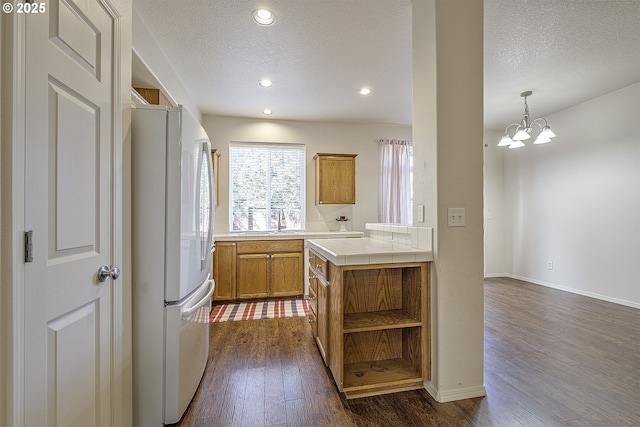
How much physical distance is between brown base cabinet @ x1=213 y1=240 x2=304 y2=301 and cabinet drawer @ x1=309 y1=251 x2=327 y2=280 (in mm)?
1418

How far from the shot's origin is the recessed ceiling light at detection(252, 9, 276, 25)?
2.04m

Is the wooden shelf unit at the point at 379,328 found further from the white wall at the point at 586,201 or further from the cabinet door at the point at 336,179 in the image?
the white wall at the point at 586,201

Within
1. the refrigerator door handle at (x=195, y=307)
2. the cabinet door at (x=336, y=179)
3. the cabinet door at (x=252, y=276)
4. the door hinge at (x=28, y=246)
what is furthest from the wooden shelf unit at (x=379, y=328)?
the cabinet door at (x=336, y=179)

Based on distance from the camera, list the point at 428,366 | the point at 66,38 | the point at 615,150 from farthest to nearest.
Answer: the point at 615,150 < the point at 428,366 < the point at 66,38

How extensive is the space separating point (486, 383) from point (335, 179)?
3128 mm

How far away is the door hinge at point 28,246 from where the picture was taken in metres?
0.84

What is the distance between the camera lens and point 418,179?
193 centimetres

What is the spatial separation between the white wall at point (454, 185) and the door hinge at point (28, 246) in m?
1.89

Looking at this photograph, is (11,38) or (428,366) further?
(428,366)

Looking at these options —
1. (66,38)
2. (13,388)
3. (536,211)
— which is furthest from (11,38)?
(536,211)

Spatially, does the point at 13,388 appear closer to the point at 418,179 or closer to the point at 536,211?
the point at 418,179

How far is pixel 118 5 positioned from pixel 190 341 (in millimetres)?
1865

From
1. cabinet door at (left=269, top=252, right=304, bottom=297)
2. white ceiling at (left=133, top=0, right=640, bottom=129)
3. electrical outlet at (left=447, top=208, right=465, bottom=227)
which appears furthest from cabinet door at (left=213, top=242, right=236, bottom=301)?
electrical outlet at (left=447, top=208, right=465, bottom=227)

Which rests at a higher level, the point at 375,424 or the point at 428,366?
the point at 428,366
